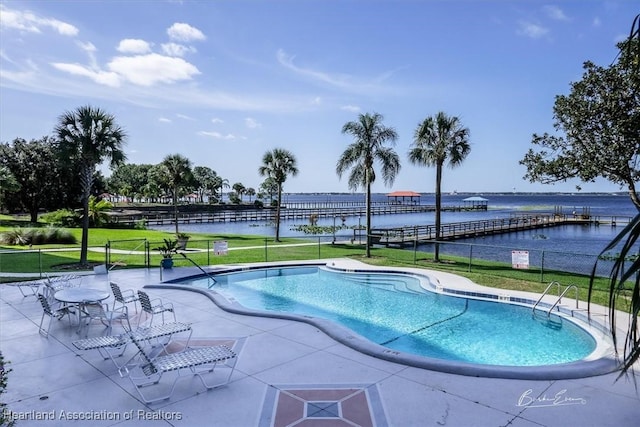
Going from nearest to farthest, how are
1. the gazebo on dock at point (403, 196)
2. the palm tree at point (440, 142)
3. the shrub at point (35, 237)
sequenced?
the palm tree at point (440, 142) → the shrub at point (35, 237) → the gazebo on dock at point (403, 196)

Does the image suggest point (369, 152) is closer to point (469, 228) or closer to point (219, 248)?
point (219, 248)

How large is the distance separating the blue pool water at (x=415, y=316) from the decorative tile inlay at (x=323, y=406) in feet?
10.3

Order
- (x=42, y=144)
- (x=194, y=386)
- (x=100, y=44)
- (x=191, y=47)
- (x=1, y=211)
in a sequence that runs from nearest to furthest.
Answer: (x=194, y=386) < (x=100, y=44) < (x=191, y=47) < (x=42, y=144) < (x=1, y=211)

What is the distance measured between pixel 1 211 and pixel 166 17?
4978 centimetres

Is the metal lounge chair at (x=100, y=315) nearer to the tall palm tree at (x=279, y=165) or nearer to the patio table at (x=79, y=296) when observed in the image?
the patio table at (x=79, y=296)

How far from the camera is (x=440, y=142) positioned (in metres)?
20.3

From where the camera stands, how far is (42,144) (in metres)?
46.5

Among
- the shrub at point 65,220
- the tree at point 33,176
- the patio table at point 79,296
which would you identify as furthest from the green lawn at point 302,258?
the tree at point 33,176

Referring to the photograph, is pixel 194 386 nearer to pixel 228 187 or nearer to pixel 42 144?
pixel 42 144

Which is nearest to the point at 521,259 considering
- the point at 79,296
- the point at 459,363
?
the point at 459,363

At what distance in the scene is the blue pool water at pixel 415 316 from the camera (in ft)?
28.4

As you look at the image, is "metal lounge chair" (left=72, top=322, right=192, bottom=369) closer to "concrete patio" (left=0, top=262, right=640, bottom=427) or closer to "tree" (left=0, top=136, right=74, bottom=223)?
"concrete patio" (left=0, top=262, right=640, bottom=427)

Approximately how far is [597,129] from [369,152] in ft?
31.5

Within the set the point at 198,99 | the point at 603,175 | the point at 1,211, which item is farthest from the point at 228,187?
the point at 603,175
